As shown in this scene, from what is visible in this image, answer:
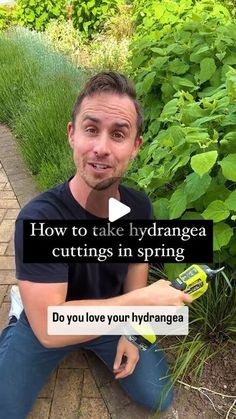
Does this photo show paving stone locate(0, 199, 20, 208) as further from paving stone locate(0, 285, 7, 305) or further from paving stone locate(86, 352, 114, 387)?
paving stone locate(86, 352, 114, 387)

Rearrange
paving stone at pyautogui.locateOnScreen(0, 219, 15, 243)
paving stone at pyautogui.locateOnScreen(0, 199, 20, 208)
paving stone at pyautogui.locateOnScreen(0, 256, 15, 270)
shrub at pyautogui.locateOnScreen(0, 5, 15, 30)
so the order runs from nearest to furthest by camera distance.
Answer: paving stone at pyautogui.locateOnScreen(0, 256, 15, 270) → paving stone at pyautogui.locateOnScreen(0, 219, 15, 243) → paving stone at pyautogui.locateOnScreen(0, 199, 20, 208) → shrub at pyautogui.locateOnScreen(0, 5, 15, 30)

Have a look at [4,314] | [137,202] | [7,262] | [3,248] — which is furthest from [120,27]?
[137,202]

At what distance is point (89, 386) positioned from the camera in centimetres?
222

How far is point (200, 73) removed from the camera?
2.95 meters

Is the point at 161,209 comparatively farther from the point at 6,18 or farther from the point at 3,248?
the point at 6,18

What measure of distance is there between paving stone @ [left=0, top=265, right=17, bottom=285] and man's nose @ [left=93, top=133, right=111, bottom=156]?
155 cm

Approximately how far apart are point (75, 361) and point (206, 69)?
190 centimetres

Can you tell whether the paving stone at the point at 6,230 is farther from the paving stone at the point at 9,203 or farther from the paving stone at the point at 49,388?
the paving stone at the point at 49,388

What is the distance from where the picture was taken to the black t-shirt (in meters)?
1.78

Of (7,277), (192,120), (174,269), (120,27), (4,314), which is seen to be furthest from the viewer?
(120,27)

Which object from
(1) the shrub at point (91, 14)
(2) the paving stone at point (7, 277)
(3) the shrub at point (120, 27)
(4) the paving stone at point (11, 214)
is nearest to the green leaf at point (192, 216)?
(2) the paving stone at point (7, 277)

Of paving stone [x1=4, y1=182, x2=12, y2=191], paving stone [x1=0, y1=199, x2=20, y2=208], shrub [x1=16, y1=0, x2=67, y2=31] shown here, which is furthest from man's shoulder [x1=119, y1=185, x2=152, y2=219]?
shrub [x1=16, y1=0, x2=67, y2=31]

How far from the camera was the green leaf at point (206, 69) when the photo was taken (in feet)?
9.49

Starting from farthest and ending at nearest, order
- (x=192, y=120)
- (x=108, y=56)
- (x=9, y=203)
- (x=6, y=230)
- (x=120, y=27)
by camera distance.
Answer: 1. (x=120, y=27)
2. (x=108, y=56)
3. (x=9, y=203)
4. (x=6, y=230)
5. (x=192, y=120)
